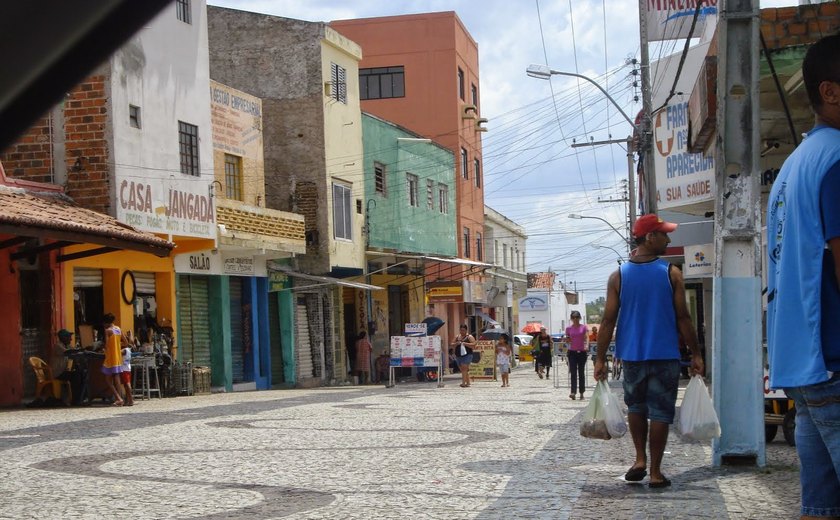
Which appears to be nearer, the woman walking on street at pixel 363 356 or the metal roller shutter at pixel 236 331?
the metal roller shutter at pixel 236 331

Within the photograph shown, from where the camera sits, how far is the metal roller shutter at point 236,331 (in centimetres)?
3064

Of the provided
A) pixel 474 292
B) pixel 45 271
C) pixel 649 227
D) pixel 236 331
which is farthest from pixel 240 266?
pixel 649 227

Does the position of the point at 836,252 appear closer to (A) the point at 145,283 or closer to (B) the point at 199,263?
(A) the point at 145,283

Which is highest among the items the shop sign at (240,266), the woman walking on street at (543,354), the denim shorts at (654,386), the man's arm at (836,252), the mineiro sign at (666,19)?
the mineiro sign at (666,19)

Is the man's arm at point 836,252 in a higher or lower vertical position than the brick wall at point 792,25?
lower

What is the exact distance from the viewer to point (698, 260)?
23.9 metres

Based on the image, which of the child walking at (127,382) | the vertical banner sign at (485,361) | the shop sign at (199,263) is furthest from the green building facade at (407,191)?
the child walking at (127,382)

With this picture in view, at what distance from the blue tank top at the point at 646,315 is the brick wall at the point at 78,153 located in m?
16.7

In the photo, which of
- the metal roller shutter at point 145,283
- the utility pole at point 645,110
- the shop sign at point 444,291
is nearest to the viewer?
the metal roller shutter at point 145,283

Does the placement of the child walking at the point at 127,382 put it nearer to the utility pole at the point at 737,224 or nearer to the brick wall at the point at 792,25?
the brick wall at the point at 792,25

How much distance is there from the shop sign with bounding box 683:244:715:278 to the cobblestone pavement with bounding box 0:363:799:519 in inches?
345

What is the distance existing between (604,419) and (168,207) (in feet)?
60.8

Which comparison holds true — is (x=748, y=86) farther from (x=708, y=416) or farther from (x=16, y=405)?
(x=16, y=405)

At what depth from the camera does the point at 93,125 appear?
23422 millimetres
